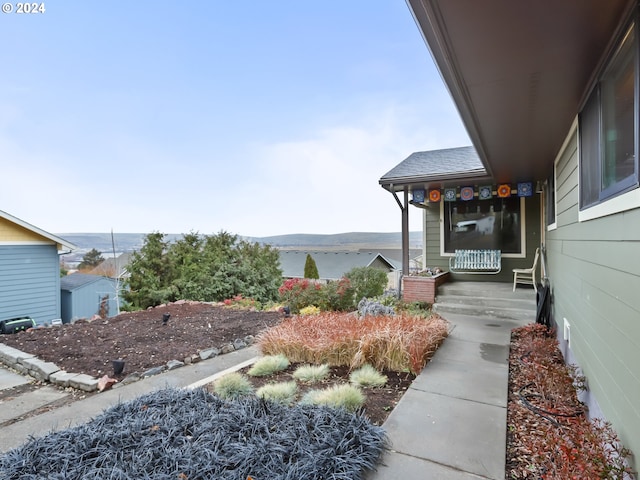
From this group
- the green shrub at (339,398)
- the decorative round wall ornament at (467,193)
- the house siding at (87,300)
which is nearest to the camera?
the green shrub at (339,398)

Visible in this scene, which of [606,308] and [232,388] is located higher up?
[606,308]

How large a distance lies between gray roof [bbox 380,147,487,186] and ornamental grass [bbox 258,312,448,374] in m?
3.15

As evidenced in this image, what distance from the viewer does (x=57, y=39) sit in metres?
6.93

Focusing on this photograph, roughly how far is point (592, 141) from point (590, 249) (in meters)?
0.81

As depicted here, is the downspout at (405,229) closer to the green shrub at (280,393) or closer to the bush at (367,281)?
the bush at (367,281)

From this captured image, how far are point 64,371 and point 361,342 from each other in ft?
11.0

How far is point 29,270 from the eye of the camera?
29.7 feet

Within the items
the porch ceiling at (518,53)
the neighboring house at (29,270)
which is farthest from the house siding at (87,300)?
the porch ceiling at (518,53)

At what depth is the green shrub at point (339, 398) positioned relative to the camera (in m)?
2.41

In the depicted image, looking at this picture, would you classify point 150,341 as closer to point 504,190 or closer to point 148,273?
point 148,273

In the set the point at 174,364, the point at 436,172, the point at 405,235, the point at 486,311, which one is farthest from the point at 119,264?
the point at 486,311

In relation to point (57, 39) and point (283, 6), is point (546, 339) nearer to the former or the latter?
point (283, 6)

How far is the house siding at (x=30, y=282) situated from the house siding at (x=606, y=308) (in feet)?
38.6

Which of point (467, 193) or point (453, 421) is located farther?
point (467, 193)
